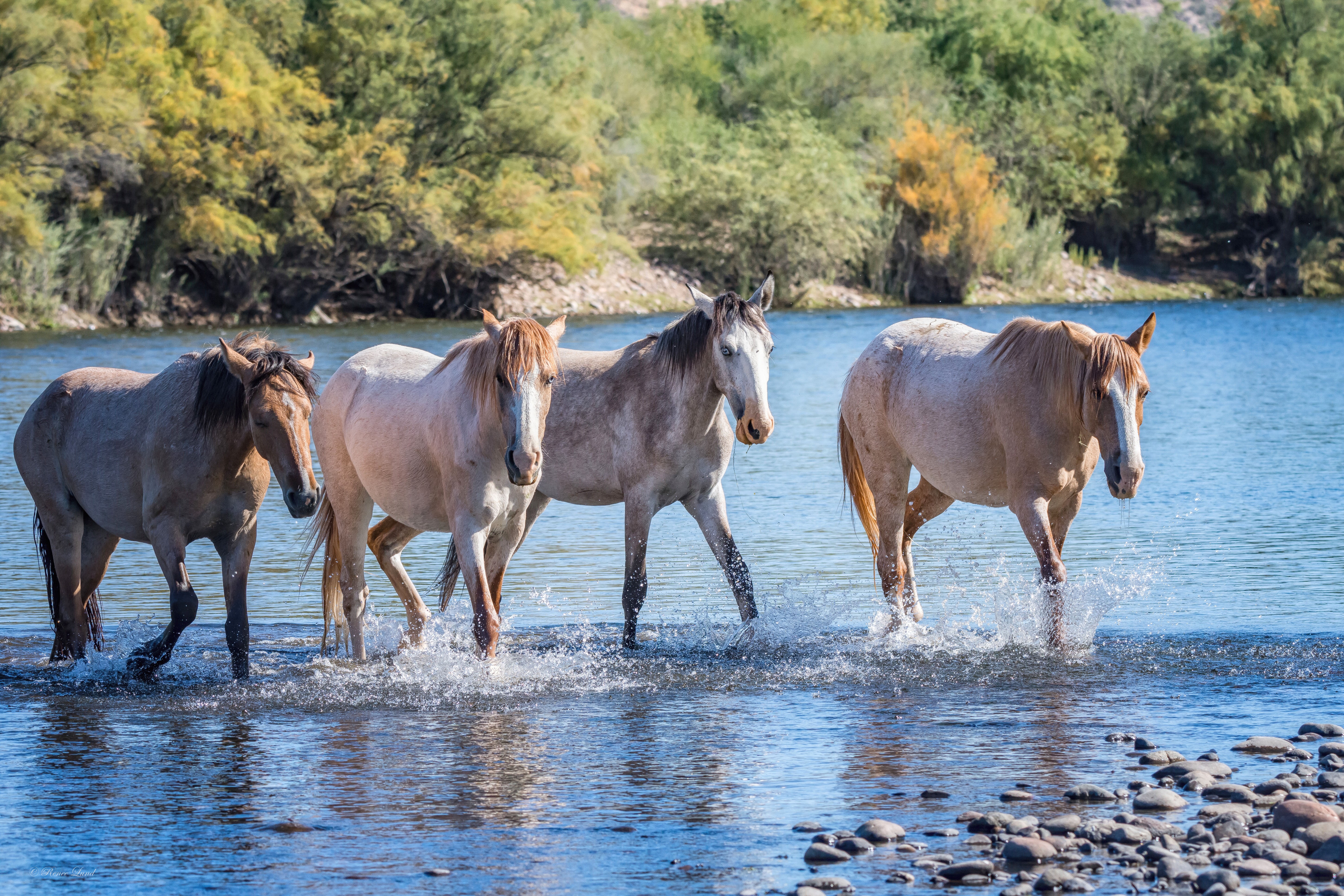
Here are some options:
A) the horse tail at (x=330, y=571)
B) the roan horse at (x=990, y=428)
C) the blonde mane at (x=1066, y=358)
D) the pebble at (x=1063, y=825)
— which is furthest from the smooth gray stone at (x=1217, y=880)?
the horse tail at (x=330, y=571)

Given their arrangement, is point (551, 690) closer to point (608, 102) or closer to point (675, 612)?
point (675, 612)

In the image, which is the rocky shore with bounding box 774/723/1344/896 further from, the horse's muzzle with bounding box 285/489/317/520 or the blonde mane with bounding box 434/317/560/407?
the horse's muzzle with bounding box 285/489/317/520

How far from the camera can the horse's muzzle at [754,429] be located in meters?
7.62

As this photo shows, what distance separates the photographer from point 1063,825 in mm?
5016

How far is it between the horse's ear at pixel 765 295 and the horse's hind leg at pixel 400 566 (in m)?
2.33

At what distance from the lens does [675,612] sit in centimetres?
962

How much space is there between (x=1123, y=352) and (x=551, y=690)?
3550 millimetres

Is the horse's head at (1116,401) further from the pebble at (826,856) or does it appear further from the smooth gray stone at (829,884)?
the smooth gray stone at (829,884)

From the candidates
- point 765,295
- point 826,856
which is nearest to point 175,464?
point 765,295

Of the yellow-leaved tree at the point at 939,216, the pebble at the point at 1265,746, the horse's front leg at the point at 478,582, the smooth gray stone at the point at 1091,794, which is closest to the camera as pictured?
the smooth gray stone at the point at 1091,794

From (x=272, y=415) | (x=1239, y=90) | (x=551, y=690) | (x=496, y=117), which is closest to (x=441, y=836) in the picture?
(x=551, y=690)

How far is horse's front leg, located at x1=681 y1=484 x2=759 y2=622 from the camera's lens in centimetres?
848

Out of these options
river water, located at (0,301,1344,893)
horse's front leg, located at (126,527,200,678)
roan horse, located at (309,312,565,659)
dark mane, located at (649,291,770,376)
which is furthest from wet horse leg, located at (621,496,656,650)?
horse's front leg, located at (126,527,200,678)

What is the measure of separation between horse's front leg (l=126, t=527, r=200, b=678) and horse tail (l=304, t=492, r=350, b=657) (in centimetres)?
99
